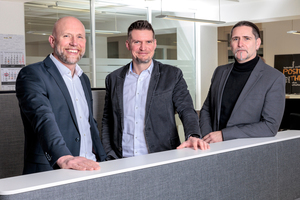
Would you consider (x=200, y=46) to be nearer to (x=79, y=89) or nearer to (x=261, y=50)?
(x=261, y=50)

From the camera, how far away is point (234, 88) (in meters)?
2.35

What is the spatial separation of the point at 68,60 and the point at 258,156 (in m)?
1.04

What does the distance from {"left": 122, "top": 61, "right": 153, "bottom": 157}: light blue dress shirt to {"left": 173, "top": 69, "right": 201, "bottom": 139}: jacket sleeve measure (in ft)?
0.58

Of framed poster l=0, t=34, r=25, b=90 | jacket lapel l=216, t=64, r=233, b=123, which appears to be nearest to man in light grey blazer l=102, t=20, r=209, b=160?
jacket lapel l=216, t=64, r=233, b=123

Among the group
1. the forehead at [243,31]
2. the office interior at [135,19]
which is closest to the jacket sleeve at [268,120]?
the forehead at [243,31]

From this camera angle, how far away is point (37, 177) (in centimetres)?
126

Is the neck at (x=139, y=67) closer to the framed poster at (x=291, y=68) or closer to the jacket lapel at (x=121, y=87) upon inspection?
the jacket lapel at (x=121, y=87)

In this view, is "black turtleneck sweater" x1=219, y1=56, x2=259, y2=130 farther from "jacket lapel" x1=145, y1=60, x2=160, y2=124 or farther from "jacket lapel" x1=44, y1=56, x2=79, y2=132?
"jacket lapel" x1=44, y1=56, x2=79, y2=132

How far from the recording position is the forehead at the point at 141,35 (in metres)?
2.26

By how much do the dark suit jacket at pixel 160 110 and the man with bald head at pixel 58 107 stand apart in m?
0.25

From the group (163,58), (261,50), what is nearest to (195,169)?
(163,58)

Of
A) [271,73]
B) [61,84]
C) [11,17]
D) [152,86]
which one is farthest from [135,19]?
[61,84]

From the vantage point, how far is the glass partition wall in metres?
7.07

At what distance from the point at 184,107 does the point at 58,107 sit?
2.48 feet
